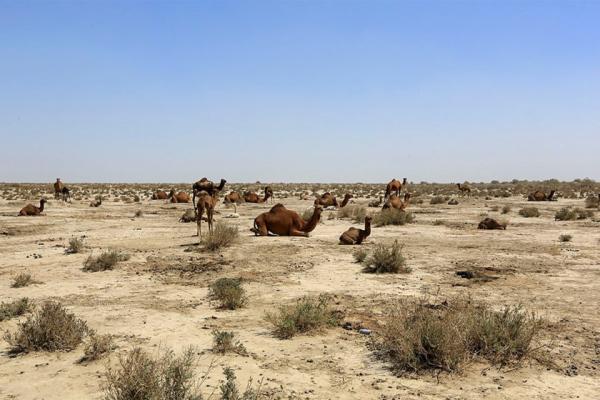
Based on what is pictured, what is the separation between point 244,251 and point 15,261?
214 inches

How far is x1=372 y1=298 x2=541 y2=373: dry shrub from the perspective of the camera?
5.41 metres

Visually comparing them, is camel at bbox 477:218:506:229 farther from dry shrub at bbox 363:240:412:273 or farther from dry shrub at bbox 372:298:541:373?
dry shrub at bbox 372:298:541:373

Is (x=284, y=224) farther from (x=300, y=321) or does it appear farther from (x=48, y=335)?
(x=48, y=335)

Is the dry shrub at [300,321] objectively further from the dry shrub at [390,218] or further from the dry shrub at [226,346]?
the dry shrub at [390,218]

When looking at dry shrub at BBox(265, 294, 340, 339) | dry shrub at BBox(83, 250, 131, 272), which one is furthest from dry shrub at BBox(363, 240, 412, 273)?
dry shrub at BBox(83, 250, 131, 272)

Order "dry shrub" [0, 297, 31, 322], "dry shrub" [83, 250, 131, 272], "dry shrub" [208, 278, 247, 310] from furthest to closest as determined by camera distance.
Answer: "dry shrub" [83, 250, 131, 272] → "dry shrub" [208, 278, 247, 310] → "dry shrub" [0, 297, 31, 322]

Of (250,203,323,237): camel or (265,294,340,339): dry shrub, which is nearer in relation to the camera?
(265,294,340,339): dry shrub

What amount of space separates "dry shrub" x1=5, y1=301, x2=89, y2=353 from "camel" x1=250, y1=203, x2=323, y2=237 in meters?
9.60

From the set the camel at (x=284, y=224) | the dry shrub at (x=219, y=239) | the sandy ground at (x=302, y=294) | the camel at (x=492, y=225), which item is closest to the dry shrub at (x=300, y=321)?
the sandy ground at (x=302, y=294)

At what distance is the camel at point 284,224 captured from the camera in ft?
50.9

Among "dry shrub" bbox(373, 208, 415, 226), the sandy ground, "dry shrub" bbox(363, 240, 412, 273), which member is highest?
"dry shrub" bbox(373, 208, 415, 226)

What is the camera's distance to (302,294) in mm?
8680

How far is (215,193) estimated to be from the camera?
1565 cm

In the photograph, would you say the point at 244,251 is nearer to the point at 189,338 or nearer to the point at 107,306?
the point at 107,306
